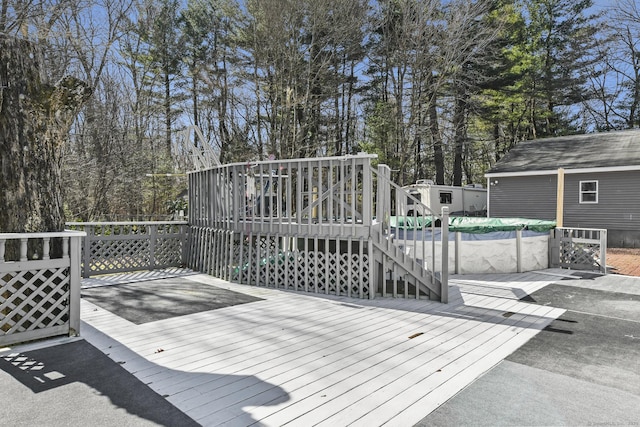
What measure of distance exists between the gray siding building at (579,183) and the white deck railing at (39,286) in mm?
13319

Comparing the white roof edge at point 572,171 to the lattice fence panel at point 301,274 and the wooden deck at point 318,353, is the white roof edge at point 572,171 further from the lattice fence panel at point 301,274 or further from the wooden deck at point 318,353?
the lattice fence panel at point 301,274

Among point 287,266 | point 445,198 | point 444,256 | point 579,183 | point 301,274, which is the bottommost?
point 301,274

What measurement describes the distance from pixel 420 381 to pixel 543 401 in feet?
2.40

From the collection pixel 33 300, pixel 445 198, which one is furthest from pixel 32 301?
pixel 445 198

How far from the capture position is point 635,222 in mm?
11359

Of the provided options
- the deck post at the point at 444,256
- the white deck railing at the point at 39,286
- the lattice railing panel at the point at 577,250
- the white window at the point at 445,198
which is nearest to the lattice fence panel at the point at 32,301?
the white deck railing at the point at 39,286

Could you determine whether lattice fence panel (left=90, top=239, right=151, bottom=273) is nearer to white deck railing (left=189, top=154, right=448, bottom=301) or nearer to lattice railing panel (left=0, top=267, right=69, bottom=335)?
white deck railing (left=189, top=154, right=448, bottom=301)

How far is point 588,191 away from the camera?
1233 centimetres

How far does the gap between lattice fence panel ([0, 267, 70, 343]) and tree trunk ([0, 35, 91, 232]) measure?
1.50ft

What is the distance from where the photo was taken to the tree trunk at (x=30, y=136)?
3.16m

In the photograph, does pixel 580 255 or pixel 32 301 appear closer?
pixel 32 301

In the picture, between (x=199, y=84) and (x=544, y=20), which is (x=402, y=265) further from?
(x=544, y=20)

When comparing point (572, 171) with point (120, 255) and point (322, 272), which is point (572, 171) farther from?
point (120, 255)

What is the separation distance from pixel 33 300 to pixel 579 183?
15027mm
